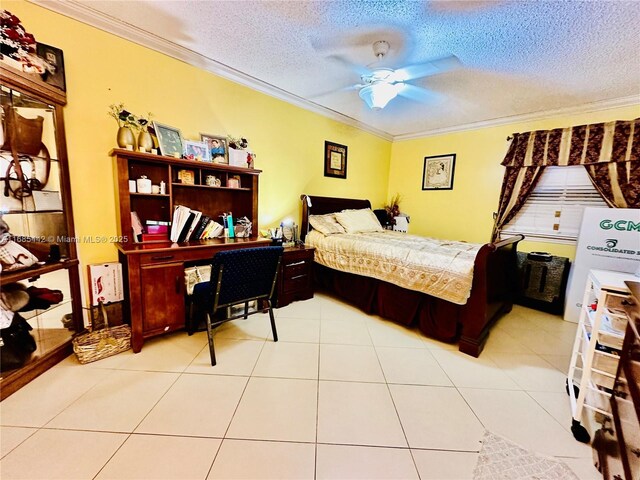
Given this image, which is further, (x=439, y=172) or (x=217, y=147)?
(x=439, y=172)

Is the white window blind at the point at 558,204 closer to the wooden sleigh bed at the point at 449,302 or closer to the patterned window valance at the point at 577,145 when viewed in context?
the patterned window valance at the point at 577,145

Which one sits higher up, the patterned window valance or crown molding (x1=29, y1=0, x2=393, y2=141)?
crown molding (x1=29, y1=0, x2=393, y2=141)

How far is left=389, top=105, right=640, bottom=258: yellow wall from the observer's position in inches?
135

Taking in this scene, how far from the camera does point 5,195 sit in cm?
161

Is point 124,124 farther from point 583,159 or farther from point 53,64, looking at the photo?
point 583,159

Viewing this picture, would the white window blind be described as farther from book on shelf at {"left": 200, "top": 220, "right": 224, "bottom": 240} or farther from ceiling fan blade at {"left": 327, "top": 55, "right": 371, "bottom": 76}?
book on shelf at {"left": 200, "top": 220, "right": 224, "bottom": 240}

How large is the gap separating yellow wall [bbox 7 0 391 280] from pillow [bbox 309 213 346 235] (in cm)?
32

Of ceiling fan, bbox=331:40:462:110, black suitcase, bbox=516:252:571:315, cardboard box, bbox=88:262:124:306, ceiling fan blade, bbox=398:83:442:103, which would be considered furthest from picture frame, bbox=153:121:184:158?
black suitcase, bbox=516:252:571:315

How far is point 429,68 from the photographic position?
2.37 meters

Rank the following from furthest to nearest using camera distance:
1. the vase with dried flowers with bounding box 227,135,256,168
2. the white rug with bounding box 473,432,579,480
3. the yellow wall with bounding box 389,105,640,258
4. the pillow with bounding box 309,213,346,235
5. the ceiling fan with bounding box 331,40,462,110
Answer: the yellow wall with bounding box 389,105,640,258, the pillow with bounding box 309,213,346,235, the vase with dried flowers with bounding box 227,135,256,168, the ceiling fan with bounding box 331,40,462,110, the white rug with bounding box 473,432,579,480

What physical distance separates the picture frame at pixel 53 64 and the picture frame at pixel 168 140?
586 millimetres

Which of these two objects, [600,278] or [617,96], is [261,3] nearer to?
[600,278]

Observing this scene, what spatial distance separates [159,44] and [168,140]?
0.82 meters

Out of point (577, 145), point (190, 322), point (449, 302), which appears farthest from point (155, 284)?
point (577, 145)
